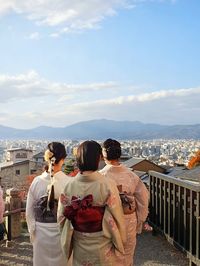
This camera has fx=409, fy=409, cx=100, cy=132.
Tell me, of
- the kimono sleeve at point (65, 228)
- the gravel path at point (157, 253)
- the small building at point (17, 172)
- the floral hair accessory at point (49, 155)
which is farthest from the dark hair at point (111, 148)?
the small building at point (17, 172)

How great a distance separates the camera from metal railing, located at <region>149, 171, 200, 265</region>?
17.0ft

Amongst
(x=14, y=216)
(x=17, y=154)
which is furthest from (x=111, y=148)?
(x=17, y=154)

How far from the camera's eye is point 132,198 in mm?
4316

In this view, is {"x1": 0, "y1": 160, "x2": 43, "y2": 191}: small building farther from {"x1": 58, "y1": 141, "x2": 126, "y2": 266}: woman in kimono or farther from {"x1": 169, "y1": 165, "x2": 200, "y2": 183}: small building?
{"x1": 58, "y1": 141, "x2": 126, "y2": 266}: woman in kimono

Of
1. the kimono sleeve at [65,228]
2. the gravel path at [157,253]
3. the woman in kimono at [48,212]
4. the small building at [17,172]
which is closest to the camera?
the kimono sleeve at [65,228]

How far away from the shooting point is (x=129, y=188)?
170 inches

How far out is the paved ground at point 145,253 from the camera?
19.8 ft

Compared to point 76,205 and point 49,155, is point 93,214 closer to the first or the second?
point 76,205

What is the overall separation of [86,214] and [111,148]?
96 centimetres

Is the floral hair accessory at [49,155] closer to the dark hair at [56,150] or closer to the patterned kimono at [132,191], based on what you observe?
the dark hair at [56,150]

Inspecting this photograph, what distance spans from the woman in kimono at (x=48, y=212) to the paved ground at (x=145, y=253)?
2.13m

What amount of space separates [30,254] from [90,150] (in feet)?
12.4

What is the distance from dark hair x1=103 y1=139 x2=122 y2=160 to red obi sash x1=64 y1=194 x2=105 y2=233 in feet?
2.81

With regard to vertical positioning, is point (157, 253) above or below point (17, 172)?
above
